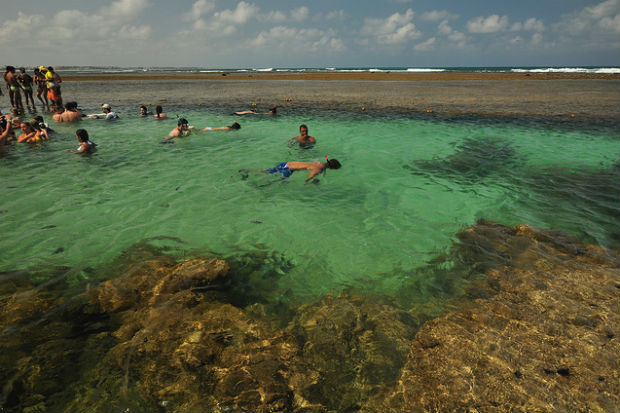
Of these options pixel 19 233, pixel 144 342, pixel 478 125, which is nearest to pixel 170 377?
pixel 144 342

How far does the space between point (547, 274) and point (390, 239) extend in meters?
3.03

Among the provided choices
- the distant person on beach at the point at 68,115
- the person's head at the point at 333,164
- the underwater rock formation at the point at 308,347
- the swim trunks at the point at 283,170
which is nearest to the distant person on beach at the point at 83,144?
the swim trunks at the point at 283,170

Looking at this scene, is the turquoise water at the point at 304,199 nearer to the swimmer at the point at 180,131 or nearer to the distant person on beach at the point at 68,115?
the swimmer at the point at 180,131

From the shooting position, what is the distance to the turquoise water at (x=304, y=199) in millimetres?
6281

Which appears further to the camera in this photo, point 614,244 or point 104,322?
point 614,244

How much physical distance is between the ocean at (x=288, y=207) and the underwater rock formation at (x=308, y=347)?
13 cm

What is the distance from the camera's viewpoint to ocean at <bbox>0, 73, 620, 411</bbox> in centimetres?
558

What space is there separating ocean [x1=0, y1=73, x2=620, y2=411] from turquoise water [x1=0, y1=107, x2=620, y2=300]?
0.04 metres

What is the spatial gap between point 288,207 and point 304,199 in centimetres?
76

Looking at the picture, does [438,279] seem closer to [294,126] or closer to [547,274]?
[547,274]

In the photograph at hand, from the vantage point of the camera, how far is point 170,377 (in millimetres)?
3551

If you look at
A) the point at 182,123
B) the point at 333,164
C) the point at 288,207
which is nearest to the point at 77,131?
the point at 182,123

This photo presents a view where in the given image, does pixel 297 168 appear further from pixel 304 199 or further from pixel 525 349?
pixel 525 349

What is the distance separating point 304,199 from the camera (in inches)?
358
